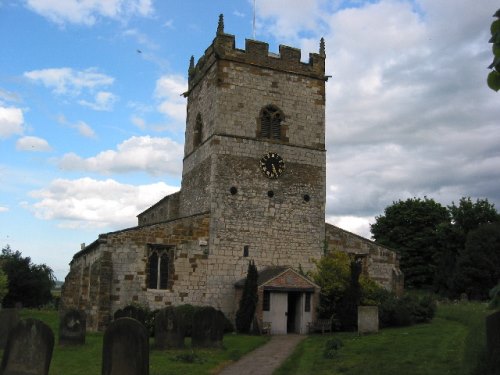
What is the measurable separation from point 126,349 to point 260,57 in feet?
68.3

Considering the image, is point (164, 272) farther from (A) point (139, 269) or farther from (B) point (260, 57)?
(B) point (260, 57)

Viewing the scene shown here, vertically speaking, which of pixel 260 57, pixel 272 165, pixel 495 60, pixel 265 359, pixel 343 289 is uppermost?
pixel 260 57

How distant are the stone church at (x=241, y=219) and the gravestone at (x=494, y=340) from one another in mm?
17125

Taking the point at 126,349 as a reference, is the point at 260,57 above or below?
above

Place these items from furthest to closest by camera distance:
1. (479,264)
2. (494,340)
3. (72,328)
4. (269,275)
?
(479,264) < (269,275) < (72,328) < (494,340)

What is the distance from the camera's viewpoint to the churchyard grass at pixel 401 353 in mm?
13117

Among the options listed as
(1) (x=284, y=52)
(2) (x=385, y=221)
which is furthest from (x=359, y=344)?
(2) (x=385, y=221)

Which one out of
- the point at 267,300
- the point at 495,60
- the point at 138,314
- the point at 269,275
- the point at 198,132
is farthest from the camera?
the point at 198,132

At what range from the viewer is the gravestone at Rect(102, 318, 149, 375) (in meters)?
11.0

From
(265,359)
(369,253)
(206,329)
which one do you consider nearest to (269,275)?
(369,253)

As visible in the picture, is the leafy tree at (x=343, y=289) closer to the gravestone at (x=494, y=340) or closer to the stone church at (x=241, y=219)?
the stone church at (x=241, y=219)

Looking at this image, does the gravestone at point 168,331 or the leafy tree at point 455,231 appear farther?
the leafy tree at point 455,231

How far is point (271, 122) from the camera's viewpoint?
28766mm

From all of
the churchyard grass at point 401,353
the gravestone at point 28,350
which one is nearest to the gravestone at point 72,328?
the gravestone at point 28,350
